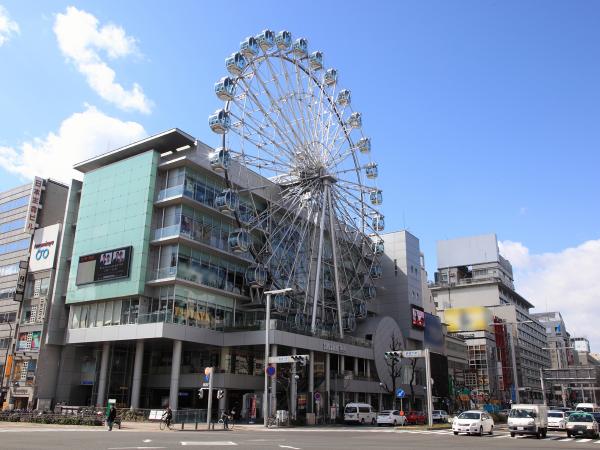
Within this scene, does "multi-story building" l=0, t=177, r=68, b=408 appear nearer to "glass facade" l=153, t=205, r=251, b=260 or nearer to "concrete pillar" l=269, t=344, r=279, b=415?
"glass facade" l=153, t=205, r=251, b=260

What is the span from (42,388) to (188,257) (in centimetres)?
2064

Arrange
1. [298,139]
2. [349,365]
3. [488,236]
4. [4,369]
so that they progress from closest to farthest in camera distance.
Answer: [298,139] → [4,369] → [349,365] → [488,236]

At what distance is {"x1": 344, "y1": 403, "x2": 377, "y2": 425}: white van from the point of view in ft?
183

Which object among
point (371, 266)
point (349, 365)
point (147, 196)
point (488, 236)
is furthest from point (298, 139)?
point (488, 236)

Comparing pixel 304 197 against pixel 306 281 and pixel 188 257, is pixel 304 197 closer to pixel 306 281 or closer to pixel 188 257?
pixel 306 281

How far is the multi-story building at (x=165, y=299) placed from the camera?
56.4m

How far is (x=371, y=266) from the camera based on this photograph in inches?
3172

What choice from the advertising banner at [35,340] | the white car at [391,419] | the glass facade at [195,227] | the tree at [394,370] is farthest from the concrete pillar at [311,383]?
the advertising banner at [35,340]

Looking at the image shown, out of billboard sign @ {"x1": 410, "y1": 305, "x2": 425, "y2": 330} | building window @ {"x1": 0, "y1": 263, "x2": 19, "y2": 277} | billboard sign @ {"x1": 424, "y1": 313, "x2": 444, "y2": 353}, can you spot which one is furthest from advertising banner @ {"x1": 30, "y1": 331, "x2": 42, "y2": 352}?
billboard sign @ {"x1": 424, "y1": 313, "x2": 444, "y2": 353}

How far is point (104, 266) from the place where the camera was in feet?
191

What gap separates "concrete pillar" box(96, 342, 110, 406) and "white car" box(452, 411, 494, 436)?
36.4 meters

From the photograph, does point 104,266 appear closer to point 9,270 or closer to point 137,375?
point 137,375

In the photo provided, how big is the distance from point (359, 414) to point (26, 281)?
41.2 meters

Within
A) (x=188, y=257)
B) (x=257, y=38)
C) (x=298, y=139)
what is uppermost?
(x=257, y=38)
